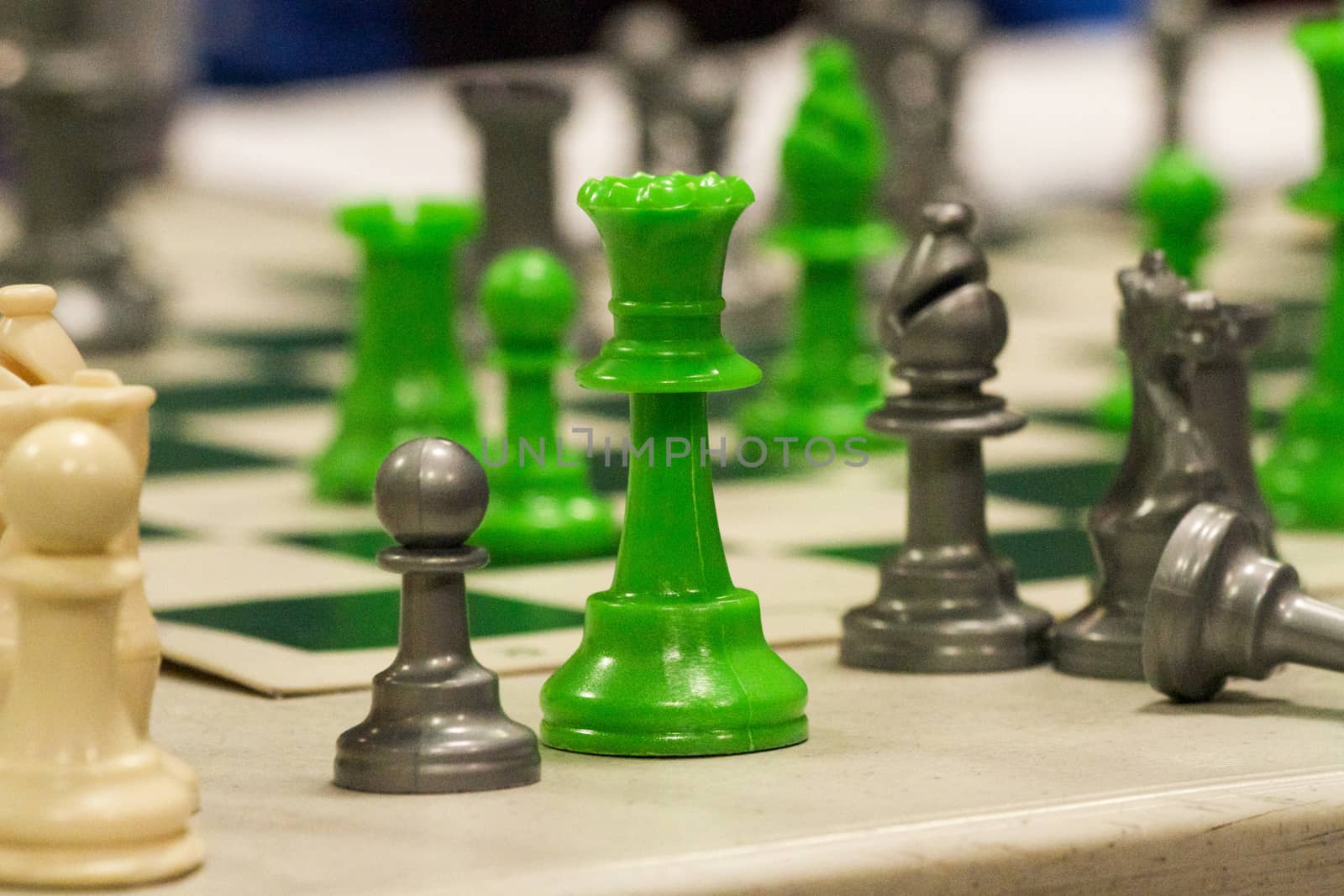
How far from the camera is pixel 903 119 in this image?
3.71m

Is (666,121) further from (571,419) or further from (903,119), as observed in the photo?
(571,419)

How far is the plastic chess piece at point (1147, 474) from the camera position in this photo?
56.2 inches

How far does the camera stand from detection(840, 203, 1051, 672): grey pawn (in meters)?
1.45

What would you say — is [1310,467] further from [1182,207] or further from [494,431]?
[494,431]

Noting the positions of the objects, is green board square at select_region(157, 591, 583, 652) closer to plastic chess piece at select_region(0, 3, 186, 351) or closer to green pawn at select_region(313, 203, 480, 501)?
green pawn at select_region(313, 203, 480, 501)

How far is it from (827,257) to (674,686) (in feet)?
3.87

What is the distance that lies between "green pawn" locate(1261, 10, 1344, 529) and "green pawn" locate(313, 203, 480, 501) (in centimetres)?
68

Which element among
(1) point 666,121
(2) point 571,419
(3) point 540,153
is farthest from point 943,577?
(1) point 666,121

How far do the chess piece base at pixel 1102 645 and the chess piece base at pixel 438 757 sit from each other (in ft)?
1.36

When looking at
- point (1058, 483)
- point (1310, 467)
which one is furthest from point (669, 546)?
point (1058, 483)

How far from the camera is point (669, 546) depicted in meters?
1.27

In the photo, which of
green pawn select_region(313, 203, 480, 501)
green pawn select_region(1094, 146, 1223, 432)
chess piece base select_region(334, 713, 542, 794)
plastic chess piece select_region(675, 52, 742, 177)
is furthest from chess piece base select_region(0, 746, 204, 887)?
plastic chess piece select_region(675, 52, 742, 177)

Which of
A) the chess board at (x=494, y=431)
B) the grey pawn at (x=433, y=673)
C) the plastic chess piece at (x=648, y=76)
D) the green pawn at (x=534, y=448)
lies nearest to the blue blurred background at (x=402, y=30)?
the chess board at (x=494, y=431)

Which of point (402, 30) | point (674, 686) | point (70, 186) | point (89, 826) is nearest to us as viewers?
point (89, 826)
